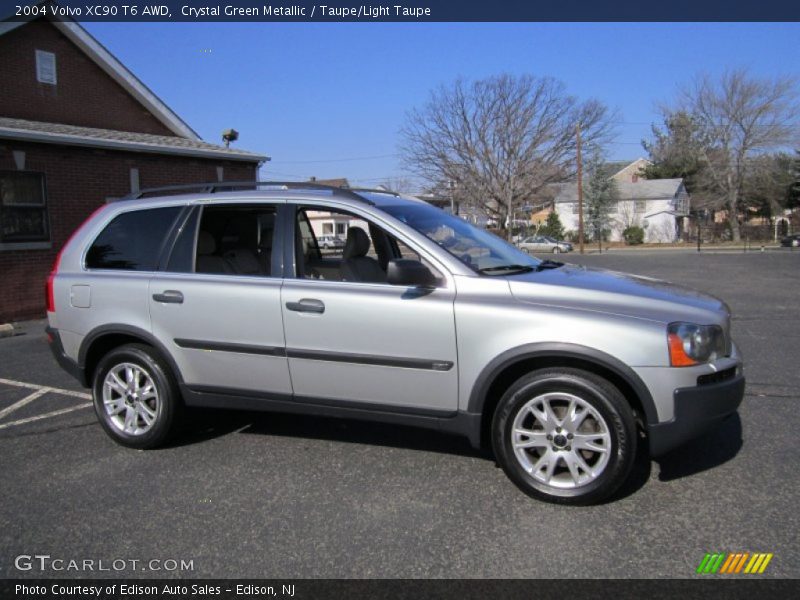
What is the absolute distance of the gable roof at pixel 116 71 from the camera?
15008 millimetres

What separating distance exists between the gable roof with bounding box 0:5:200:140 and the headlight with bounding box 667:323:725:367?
1520 cm

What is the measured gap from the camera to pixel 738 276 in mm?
17891

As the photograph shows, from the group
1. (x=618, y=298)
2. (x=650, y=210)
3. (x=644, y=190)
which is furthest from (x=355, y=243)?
(x=644, y=190)

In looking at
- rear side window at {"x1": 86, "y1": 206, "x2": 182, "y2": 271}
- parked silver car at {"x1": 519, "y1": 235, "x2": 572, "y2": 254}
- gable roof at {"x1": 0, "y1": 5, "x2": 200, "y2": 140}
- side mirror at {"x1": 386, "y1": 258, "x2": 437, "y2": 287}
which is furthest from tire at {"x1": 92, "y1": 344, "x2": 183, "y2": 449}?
parked silver car at {"x1": 519, "y1": 235, "x2": 572, "y2": 254}

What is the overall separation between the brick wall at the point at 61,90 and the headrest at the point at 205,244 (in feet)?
39.8

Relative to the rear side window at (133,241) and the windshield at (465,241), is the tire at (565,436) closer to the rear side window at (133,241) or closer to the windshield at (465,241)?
the windshield at (465,241)

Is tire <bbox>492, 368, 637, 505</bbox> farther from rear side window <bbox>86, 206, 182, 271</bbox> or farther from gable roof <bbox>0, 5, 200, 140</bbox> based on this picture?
gable roof <bbox>0, 5, 200, 140</bbox>

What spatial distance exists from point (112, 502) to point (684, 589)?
303 cm

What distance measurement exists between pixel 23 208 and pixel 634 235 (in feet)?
162

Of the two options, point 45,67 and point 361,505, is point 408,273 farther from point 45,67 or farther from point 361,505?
point 45,67

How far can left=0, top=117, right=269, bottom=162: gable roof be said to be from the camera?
38.4ft

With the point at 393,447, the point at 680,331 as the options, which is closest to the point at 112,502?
the point at 393,447

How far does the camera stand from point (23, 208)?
1192cm

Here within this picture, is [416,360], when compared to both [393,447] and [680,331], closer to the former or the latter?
[393,447]
